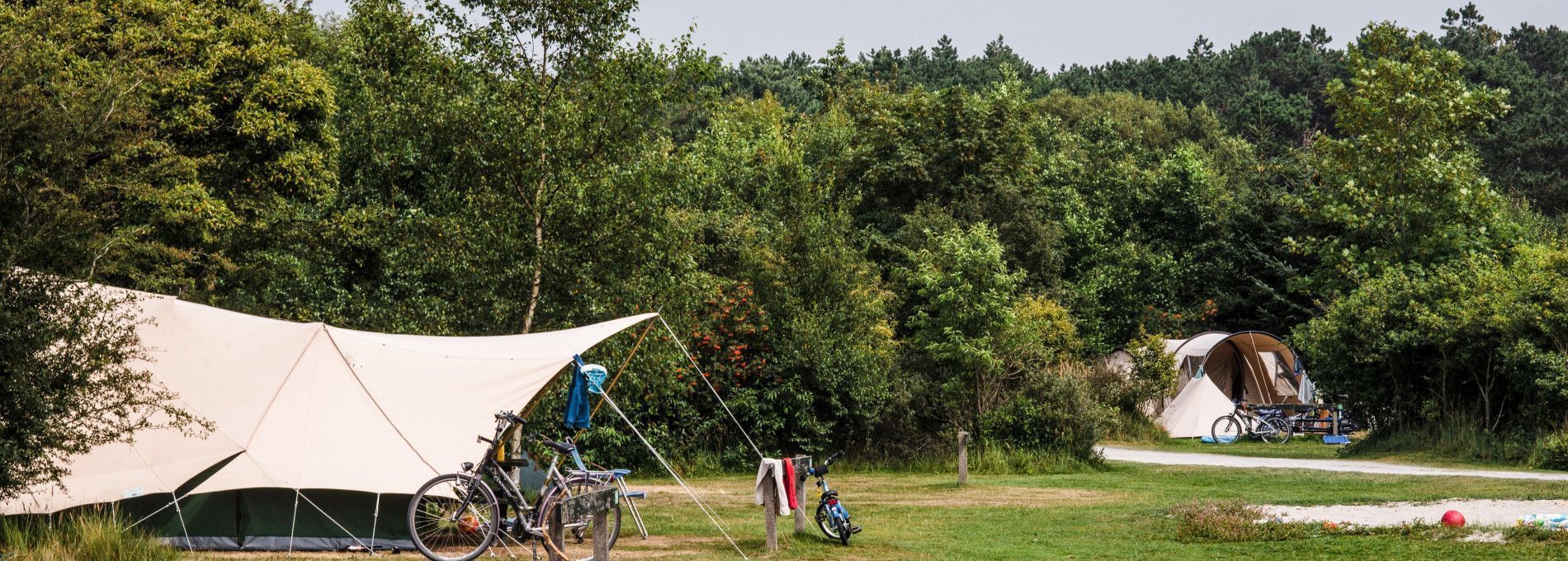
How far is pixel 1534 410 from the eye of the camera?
20.0m

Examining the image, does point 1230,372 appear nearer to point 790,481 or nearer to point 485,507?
point 790,481

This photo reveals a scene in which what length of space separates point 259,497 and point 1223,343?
28.2 m

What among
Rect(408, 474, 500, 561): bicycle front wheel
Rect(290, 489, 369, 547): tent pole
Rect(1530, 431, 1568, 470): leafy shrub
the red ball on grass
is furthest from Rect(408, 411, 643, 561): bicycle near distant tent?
Rect(1530, 431, 1568, 470): leafy shrub

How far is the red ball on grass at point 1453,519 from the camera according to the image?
11.4 m

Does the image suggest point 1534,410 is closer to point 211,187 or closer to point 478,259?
point 478,259

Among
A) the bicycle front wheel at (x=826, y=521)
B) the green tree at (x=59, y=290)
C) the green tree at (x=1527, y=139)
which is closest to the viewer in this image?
the green tree at (x=59, y=290)

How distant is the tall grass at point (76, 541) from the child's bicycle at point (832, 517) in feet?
17.1

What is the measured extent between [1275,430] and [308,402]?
21.7 meters

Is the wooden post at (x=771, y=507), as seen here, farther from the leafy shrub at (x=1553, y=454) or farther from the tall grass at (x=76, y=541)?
the leafy shrub at (x=1553, y=454)

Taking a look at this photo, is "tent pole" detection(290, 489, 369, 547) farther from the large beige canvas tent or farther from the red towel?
the red towel

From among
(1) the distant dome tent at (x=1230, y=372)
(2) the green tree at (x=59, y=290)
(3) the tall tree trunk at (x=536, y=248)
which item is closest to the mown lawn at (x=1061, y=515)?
(3) the tall tree trunk at (x=536, y=248)

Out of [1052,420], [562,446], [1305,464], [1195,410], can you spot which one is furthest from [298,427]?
[1195,410]

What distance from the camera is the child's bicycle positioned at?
11469mm

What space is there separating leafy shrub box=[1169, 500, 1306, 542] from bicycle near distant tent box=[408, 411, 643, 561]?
5.11 meters
